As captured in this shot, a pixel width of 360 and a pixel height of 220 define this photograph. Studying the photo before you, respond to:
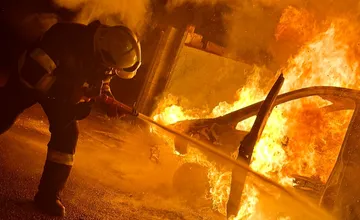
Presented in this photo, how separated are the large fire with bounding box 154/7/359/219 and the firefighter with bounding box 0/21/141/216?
2418 millimetres

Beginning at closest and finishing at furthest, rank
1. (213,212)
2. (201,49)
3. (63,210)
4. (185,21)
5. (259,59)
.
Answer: (63,210)
(213,212)
(185,21)
(201,49)
(259,59)

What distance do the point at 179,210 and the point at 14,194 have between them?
208cm

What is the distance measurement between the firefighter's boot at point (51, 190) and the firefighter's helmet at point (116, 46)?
1.15 metres

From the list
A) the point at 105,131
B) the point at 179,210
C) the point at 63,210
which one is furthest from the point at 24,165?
the point at 105,131

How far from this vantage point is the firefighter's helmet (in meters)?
3.47

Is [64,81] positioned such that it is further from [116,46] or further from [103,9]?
[103,9]

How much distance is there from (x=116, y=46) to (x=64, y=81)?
62cm

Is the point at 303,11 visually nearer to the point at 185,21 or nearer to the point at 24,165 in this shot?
the point at 185,21

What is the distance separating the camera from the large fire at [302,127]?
17.2 ft

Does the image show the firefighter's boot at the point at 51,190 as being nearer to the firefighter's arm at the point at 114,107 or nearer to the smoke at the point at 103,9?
the firefighter's arm at the point at 114,107

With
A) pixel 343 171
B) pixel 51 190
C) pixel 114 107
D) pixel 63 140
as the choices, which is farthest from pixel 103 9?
pixel 343 171

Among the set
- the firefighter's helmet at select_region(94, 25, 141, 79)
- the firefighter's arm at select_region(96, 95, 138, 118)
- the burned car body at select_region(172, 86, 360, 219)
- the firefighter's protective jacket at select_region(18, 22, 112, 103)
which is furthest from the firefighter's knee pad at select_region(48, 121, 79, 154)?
the burned car body at select_region(172, 86, 360, 219)

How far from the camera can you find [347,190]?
3977mm

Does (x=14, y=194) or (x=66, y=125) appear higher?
(x=66, y=125)
